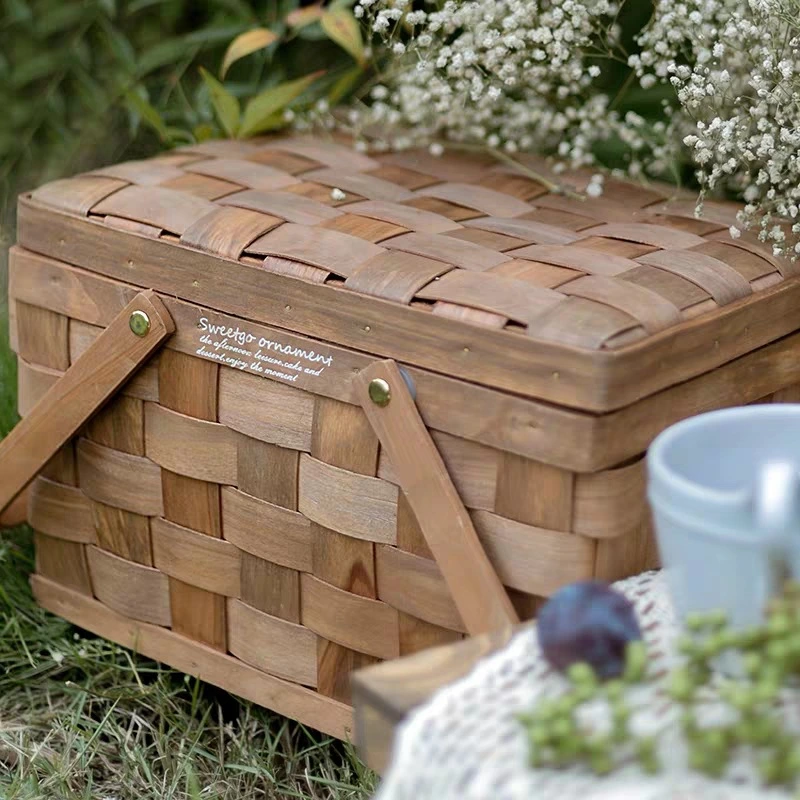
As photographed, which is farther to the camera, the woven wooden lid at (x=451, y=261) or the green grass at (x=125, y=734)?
the green grass at (x=125, y=734)

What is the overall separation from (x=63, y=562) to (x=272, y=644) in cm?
26

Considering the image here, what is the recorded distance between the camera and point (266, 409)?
0.96 metres

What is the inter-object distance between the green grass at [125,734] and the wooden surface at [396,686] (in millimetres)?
300

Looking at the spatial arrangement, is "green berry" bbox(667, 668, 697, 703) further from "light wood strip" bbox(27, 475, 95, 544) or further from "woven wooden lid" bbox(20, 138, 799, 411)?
"light wood strip" bbox(27, 475, 95, 544)

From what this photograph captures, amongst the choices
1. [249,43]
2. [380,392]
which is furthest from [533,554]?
[249,43]

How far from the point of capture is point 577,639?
66 centimetres

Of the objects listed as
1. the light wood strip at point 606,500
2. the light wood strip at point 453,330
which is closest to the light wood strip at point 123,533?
the light wood strip at point 453,330

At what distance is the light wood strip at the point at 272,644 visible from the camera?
102 centimetres

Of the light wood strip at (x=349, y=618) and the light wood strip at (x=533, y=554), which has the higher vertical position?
the light wood strip at (x=533, y=554)

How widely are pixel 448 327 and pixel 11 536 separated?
2.26 ft

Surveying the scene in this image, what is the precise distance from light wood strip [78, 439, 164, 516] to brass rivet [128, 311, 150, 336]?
4.8 inches

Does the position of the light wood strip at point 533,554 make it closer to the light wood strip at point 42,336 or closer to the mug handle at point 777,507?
the mug handle at point 777,507

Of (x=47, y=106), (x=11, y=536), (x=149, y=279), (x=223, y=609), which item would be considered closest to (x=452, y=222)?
(x=149, y=279)

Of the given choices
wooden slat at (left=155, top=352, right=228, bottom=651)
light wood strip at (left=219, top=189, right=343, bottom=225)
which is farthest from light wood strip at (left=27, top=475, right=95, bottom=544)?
light wood strip at (left=219, top=189, right=343, bottom=225)
